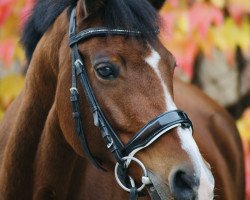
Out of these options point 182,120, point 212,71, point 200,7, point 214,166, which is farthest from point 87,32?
point 212,71

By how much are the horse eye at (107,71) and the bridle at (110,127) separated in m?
0.09

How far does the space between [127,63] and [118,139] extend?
324 millimetres

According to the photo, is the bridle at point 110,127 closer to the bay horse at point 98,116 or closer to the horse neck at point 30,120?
the bay horse at point 98,116

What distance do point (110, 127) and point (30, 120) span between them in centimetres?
55

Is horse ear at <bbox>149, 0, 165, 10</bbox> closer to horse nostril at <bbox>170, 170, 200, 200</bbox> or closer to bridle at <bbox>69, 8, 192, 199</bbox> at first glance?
bridle at <bbox>69, 8, 192, 199</bbox>

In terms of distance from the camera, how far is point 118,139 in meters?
2.72

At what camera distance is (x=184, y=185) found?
99.7 inches

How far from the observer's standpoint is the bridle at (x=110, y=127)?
2.61 metres

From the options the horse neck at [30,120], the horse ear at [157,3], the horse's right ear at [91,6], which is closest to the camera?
the horse's right ear at [91,6]

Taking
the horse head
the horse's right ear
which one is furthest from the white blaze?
the horse's right ear

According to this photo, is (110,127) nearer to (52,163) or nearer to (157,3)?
(52,163)

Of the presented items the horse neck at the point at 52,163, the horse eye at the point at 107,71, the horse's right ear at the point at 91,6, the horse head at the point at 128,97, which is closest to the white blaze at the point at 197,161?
the horse head at the point at 128,97

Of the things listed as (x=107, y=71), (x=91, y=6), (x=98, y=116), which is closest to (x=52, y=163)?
(x=98, y=116)

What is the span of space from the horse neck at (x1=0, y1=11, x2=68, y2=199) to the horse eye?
35cm
